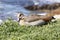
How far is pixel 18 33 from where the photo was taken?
694 cm

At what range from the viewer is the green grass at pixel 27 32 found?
623 cm

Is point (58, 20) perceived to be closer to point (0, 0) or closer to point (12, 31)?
point (12, 31)

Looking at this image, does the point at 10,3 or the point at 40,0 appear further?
the point at 40,0

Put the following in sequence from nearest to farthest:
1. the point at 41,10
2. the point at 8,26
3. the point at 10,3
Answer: the point at 8,26 → the point at 41,10 → the point at 10,3

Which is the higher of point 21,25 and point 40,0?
point 21,25

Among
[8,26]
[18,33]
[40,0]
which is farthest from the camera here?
[40,0]

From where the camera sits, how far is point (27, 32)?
703 centimetres

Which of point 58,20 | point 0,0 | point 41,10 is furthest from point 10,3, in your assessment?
point 58,20

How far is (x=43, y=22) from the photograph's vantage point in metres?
8.09

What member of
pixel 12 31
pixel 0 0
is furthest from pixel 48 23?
pixel 0 0

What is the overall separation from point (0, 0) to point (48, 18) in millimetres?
10022

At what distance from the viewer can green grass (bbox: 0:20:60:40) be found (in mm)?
6232

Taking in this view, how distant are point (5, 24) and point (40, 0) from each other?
11062mm

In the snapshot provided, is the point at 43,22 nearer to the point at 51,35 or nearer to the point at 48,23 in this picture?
the point at 48,23
